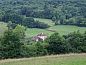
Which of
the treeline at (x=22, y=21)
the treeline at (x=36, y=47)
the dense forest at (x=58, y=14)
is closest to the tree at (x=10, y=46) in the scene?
the treeline at (x=36, y=47)

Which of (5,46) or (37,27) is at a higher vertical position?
(5,46)

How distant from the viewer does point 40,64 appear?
68.0 feet

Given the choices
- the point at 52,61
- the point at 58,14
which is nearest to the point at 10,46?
the point at 52,61

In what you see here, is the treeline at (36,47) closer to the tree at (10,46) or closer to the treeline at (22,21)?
the tree at (10,46)

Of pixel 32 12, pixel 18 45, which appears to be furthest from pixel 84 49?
pixel 32 12

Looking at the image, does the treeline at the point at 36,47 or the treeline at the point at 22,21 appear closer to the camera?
the treeline at the point at 36,47

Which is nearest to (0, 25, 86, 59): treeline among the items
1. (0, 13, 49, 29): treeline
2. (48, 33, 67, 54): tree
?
(48, 33, 67, 54): tree

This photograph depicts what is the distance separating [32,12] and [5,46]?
191 feet

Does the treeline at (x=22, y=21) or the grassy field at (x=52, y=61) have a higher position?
the grassy field at (x=52, y=61)

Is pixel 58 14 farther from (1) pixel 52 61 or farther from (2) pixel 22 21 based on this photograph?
(1) pixel 52 61

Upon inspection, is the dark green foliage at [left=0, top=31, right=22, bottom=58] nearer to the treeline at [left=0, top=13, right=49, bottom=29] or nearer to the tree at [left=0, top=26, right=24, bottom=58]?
the tree at [left=0, top=26, right=24, bottom=58]

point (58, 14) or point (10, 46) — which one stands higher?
point (10, 46)

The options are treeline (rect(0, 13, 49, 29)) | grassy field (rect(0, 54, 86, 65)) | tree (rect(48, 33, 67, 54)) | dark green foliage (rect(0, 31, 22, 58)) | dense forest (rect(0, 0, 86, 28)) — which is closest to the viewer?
grassy field (rect(0, 54, 86, 65))

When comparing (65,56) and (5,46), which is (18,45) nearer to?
(5,46)
